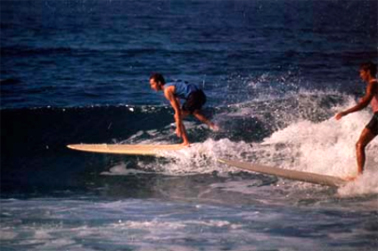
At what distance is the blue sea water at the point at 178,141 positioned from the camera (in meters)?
4.73

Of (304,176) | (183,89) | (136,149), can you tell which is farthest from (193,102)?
(304,176)

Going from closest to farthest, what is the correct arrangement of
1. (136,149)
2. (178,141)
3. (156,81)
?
(156,81), (136,149), (178,141)

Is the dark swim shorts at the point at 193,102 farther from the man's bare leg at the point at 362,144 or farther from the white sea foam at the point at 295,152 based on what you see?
the man's bare leg at the point at 362,144

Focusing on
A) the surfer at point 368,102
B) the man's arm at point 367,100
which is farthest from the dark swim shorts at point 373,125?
the man's arm at point 367,100

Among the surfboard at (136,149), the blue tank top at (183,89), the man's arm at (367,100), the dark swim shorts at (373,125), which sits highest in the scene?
the blue tank top at (183,89)

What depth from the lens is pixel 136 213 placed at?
17.6ft

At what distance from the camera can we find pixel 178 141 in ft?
28.0

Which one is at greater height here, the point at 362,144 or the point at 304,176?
the point at 362,144

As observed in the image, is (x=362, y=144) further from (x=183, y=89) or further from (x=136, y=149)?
(x=136, y=149)

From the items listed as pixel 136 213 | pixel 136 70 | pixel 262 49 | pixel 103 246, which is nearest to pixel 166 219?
pixel 136 213

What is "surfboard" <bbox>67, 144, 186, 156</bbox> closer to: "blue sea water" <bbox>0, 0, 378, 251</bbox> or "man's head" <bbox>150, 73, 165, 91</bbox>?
"blue sea water" <bbox>0, 0, 378, 251</bbox>

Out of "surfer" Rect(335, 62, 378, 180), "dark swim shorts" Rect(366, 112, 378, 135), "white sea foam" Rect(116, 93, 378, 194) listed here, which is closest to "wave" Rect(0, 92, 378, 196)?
"white sea foam" Rect(116, 93, 378, 194)

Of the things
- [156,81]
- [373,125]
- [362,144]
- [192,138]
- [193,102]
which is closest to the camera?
[373,125]

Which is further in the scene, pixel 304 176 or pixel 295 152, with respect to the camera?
pixel 295 152
